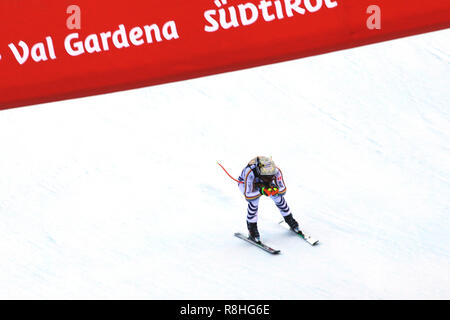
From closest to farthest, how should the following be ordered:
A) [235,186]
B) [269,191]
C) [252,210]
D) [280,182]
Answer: [269,191], [280,182], [252,210], [235,186]

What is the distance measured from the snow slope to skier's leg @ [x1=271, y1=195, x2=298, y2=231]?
0.30 metres

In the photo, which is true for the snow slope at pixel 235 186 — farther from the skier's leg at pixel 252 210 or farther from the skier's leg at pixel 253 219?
the skier's leg at pixel 252 210

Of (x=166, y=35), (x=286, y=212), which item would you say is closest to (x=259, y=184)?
(x=286, y=212)

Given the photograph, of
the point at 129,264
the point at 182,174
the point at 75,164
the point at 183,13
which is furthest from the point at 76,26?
the point at 75,164

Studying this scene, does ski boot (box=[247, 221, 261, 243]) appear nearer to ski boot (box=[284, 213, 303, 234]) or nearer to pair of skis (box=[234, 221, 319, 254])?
pair of skis (box=[234, 221, 319, 254])

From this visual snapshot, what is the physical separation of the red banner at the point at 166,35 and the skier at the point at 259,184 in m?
3.62

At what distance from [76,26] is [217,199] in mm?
5551

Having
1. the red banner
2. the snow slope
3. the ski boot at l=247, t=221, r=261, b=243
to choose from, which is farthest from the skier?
the red banner

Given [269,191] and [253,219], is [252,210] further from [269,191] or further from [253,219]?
[269,191]

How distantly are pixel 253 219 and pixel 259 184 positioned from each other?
1.89 ft

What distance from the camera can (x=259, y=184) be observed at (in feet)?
22.3

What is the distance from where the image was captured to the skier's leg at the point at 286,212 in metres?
7.14

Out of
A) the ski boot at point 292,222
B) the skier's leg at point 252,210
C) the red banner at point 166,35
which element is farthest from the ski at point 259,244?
the red banner at point 166,35

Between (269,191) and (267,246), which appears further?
(267,246)
